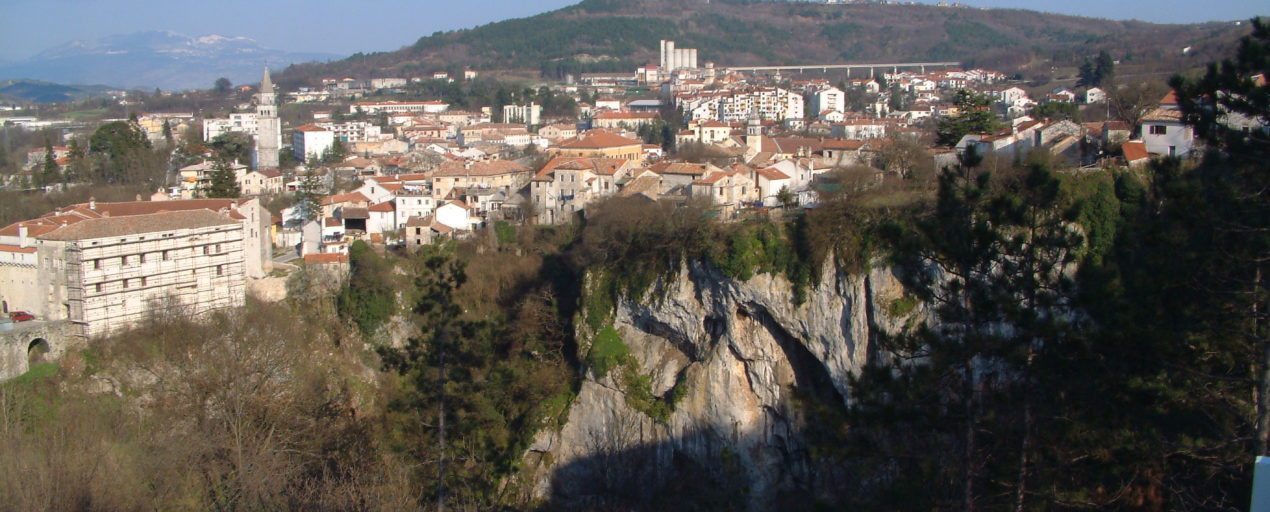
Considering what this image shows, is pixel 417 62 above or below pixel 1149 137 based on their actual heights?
above

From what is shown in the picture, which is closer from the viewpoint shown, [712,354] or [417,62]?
[712,354]

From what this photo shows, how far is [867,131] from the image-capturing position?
154 feet

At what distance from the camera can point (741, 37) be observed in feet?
387

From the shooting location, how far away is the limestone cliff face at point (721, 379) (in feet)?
52.5

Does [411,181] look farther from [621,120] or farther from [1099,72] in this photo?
[1099,72]

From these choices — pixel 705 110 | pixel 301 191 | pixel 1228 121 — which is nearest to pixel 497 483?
pixel 1228 121

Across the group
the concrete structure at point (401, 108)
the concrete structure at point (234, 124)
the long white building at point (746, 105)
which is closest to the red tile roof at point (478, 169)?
the concrete structure at point (234, 124)

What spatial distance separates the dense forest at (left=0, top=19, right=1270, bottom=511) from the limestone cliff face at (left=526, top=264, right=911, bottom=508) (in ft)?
0.67

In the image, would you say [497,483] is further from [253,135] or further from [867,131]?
[253,135]

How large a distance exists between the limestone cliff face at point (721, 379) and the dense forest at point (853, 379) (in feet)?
0.67

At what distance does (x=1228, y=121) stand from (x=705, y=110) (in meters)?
56.7

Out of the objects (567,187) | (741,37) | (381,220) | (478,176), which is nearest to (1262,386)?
(567,187)

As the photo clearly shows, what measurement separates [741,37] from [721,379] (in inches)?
4125

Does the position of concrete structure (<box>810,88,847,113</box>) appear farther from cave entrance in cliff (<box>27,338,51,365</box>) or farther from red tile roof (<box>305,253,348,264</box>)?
cave entrance in cliff (<box>27,338,51,365</box>)
